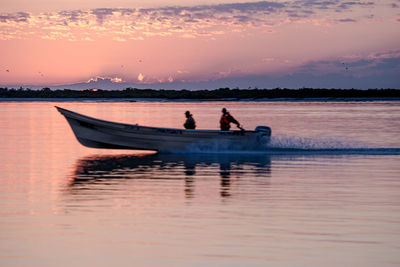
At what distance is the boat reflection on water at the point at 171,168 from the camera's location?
18188mm

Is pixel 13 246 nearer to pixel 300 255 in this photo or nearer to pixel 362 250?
pixel 300 255

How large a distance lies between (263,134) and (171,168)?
643 centimetres

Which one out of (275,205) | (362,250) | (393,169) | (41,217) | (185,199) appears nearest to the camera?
(362,250)

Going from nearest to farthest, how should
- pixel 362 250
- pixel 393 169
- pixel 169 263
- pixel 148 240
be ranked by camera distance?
pixel 169 263, pixel 362 250, pixel 148 240, pixel 393 169

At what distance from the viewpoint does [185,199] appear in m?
14.6

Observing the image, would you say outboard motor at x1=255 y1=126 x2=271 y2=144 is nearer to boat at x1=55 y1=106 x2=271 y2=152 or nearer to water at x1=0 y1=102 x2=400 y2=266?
boat at x1=55 y1=106 x2=271 y2=152

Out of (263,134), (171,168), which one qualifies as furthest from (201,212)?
(263,134)

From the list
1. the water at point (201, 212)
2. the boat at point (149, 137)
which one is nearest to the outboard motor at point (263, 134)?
the boat at point (149, 137)

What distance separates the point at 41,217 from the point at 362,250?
248 inches

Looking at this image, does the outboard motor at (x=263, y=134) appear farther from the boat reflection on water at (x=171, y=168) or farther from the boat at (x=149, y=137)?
the boat reflection on water at (x=171, y=168)

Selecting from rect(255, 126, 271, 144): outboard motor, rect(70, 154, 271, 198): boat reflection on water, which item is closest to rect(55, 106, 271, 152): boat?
rect(255, 126, 271, 144): outboard motor

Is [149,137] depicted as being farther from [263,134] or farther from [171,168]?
[171,168]

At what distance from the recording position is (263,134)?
26.9 metres

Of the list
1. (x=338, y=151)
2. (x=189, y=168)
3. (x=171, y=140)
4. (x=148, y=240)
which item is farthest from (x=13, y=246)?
(x=338, y=151)
